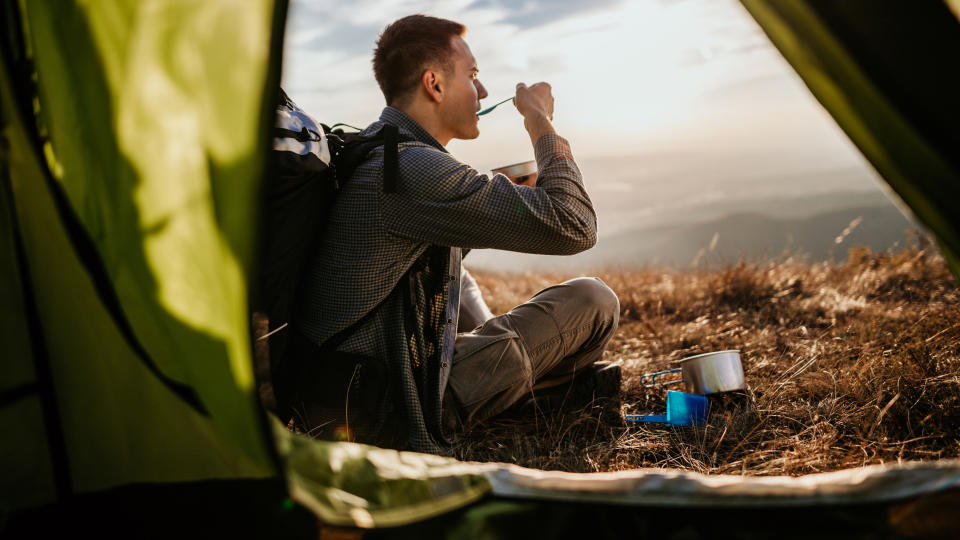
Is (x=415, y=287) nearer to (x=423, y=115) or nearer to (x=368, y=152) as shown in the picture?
(x=368, y=152)

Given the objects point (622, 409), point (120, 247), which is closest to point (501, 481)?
point (120, 247)

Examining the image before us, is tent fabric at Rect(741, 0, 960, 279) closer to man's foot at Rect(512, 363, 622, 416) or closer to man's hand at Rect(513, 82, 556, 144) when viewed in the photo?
man's hand at Rect(513, 82, 556, 144)

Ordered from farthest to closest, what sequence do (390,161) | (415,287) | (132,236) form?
(415,287), (390,161), (132,236)

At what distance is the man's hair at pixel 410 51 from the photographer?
2381 mm

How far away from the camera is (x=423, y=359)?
1.92 m

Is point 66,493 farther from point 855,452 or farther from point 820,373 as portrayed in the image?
point 820,373

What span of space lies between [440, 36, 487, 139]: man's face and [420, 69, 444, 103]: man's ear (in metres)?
0.03

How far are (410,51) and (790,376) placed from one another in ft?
6.42

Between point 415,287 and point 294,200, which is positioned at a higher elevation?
point 294,200

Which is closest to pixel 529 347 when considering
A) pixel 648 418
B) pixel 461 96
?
pixel 648 418

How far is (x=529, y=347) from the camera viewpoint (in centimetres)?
223

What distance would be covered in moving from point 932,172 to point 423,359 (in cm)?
136

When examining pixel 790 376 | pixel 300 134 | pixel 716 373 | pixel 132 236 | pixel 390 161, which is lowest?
pixel 790 376

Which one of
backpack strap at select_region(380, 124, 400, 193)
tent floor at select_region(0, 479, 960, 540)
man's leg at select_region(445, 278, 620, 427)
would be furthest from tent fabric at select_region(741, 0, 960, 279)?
man's leg at select_region(445, 278, 620, 427)
